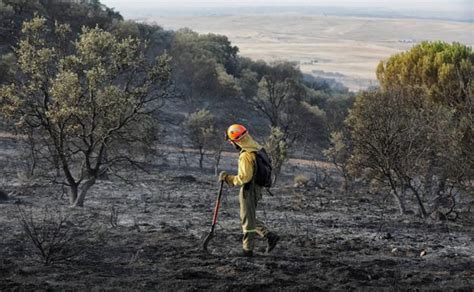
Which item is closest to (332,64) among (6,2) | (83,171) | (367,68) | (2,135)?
(367,68)

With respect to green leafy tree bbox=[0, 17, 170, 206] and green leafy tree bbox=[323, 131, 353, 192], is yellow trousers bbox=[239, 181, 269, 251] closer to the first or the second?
green leafy tree bbox=[0, 17, 170, 206]

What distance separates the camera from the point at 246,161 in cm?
873

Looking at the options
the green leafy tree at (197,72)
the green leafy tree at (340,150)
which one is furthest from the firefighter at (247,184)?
the green leafy tree at (197,72)

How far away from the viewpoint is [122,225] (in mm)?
11375

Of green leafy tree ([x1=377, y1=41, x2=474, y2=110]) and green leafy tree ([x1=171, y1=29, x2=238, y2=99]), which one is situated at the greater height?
green leafy tree ([x1=377, y1=41, x2=474, y2=110])

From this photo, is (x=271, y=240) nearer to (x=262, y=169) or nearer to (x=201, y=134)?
(x=262, y=169)

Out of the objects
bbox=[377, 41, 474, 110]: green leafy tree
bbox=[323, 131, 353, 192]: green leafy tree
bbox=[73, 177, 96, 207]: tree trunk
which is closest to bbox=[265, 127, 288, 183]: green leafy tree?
bbox=[323, 131, 353, 192]: green leafy tree

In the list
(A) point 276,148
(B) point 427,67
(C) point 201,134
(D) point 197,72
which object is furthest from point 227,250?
(D) point 197,72

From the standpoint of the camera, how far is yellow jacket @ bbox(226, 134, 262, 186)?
872 cm

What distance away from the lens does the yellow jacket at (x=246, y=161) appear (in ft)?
28.6

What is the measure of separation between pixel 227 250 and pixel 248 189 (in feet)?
3.59

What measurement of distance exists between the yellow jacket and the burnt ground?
1075 mm

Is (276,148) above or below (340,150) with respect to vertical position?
above

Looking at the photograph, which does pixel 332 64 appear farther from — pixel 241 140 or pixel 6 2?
pixel 241 140
